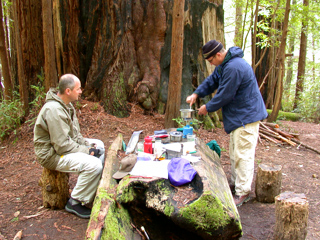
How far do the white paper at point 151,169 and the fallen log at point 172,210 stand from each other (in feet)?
0.25

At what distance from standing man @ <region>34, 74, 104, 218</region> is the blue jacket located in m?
1.88

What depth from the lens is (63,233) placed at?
9.84 ft

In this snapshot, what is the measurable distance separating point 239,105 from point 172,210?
1990 millimetres

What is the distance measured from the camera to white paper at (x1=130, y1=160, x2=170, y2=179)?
2.55 m

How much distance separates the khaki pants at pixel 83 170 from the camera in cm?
310

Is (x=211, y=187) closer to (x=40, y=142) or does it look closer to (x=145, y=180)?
(x=145, y=180)

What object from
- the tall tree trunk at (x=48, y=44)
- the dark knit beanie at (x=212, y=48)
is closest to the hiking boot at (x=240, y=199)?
the dark knit beanie at (x=212, y=48)

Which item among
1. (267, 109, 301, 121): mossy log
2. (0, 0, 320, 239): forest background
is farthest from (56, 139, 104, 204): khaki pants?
(267, 109, 301, 121): mossy log

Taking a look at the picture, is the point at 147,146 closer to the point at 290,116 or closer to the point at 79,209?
the point at 79,209

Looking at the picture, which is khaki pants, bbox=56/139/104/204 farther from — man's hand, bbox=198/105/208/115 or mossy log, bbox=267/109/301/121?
mossy log, bbox=267/109/301/121

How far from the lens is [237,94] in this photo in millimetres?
3572

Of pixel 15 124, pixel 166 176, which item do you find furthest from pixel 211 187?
pixel 15 124

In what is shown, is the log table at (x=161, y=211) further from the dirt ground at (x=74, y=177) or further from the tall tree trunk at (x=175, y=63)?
the tall tree trunk at (x=175, y=63)

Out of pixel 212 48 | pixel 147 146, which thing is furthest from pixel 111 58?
pixel 147 146
